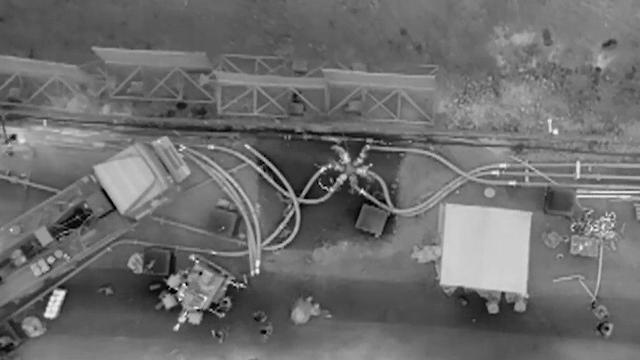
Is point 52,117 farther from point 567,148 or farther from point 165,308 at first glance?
point 567,148

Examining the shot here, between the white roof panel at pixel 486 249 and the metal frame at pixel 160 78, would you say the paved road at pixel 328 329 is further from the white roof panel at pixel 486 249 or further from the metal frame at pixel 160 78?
the metal frame at pixel 160 78

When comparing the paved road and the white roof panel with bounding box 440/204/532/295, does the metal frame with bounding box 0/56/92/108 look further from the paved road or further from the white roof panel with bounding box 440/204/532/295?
the white roof panel with bounding box 440/204/532/295

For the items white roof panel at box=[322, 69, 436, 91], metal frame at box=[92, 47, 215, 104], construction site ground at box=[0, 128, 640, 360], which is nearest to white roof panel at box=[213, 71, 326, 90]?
white roof panel at box=[322, 69, 436, 91]

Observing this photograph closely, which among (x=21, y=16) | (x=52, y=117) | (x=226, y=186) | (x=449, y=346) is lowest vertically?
(x=449, y=346)

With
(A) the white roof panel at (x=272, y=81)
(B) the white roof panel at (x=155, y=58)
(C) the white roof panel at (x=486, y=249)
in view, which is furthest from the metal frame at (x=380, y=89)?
(B) the white roof panel at (x=155, y=58)

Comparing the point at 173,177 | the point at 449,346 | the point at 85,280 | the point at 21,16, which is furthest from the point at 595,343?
the point at 21,16

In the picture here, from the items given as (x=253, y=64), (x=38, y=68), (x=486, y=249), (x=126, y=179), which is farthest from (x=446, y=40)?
(x=38, y=68)
